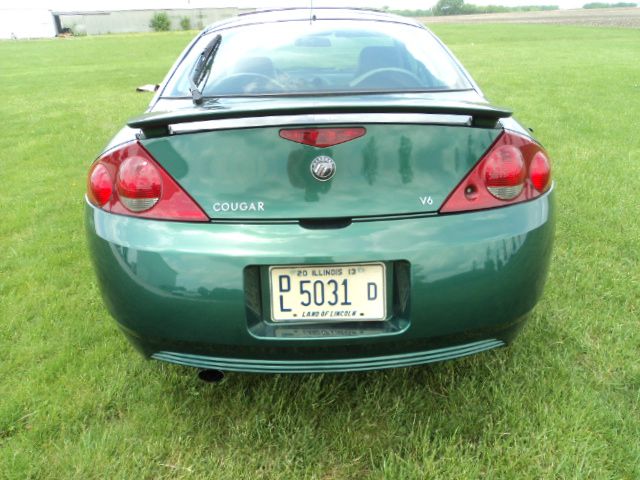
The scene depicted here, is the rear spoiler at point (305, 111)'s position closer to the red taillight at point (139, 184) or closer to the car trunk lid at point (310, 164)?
the car trunk lid at point (310, 164)

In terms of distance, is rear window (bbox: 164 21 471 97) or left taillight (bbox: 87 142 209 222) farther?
rear window (bbox: 164 21 471 97)

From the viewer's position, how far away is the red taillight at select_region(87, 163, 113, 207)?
1914 mm

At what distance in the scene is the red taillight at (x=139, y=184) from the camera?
181 centimetres

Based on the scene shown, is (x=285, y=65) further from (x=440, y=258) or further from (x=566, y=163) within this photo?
(x=566, y=163)

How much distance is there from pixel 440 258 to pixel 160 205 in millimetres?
889

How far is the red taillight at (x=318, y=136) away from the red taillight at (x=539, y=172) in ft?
2.18

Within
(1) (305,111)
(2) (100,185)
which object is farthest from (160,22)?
(1) (305,111)

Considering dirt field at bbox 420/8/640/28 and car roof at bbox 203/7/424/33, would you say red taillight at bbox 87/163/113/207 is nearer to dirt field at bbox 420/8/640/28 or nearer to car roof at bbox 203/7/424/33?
car roof at bbox 203/7/424/33

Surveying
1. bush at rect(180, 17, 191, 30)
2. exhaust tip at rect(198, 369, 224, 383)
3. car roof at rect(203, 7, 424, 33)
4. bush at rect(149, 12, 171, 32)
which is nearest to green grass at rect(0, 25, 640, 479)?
exhaust tip at rect(198, 369, 224, 383)

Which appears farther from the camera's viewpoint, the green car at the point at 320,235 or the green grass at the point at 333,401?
the green grass at the point at 333,401

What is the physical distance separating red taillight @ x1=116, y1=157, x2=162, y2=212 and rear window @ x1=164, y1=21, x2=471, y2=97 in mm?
633

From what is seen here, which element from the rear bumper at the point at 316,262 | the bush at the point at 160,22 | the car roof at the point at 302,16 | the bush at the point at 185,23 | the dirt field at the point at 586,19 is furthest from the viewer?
the bush at the point at 185,23

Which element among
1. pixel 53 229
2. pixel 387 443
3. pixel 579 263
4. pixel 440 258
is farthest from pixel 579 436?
pixel 53 229

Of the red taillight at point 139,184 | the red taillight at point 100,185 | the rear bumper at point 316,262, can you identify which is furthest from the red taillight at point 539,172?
the red taillight at point 100,185
